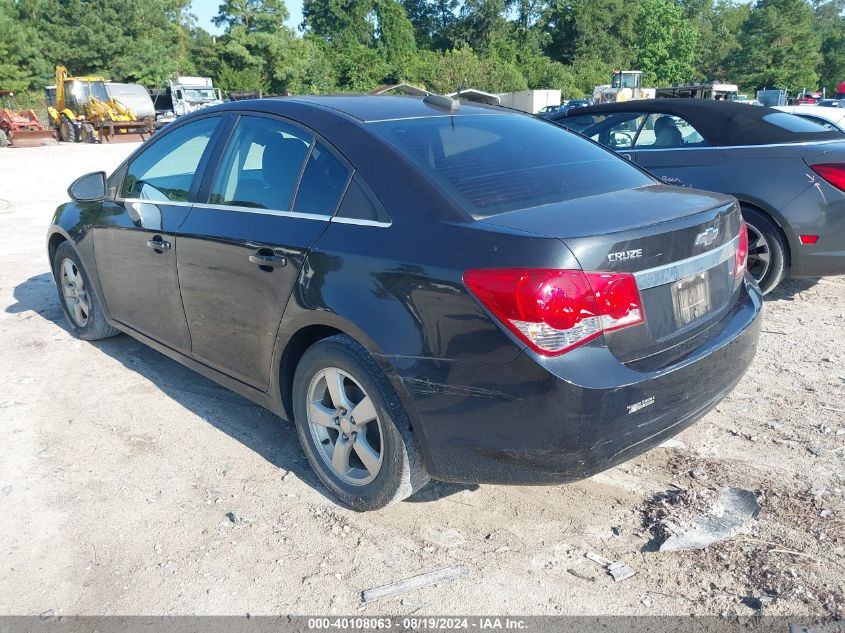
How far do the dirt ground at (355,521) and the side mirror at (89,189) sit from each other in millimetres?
1237

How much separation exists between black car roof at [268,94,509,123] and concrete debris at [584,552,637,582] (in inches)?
82.1

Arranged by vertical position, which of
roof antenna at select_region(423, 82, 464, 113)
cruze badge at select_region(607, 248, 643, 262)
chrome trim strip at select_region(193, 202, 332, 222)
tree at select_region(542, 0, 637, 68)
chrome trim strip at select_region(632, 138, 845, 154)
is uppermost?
tree at select_region(542, 0, 637, 68)

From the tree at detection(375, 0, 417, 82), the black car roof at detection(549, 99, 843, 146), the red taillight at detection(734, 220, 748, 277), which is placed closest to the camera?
the red taillight at detection(734, 220, 748, 277)

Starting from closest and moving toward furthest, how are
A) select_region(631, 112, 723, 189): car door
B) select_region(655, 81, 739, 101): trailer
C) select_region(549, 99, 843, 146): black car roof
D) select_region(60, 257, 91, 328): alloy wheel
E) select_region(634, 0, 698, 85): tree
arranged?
select_region(60, 257, 91, 328): alloy wheel, select_region(549, 99, 843, 146): black car roof, select_region(631, 112, 723, 189): car door, select_region(655, 81, 739, 101): trailer, select_region(634, 0, 698, 85): tree

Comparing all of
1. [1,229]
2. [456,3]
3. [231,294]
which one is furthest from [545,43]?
[231,294]

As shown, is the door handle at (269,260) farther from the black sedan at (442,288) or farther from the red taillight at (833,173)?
the red taillight at (833,173)

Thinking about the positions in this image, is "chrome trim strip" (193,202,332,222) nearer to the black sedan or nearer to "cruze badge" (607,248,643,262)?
the black sedan

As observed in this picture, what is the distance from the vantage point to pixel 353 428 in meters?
2.95

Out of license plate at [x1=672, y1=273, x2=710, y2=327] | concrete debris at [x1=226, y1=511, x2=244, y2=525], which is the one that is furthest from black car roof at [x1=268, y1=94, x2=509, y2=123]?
concrete debris at [x1=226, y1=511, x2=244, y2=525]

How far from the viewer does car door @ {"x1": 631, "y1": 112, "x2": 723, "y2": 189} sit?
18.8 feet

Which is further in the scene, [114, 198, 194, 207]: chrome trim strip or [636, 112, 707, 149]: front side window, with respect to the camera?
[636, 112, 707, 149]: front side window

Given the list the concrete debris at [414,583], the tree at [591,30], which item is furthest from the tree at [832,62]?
the concrete debris at [414,583]

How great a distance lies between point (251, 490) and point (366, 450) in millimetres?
692

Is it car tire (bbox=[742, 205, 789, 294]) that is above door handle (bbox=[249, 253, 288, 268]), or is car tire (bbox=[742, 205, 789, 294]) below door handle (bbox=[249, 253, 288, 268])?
below
